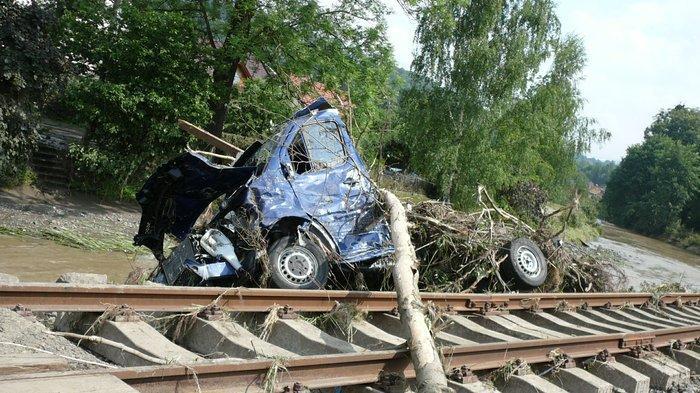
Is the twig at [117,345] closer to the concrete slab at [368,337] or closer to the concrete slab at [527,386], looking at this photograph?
the concrete slab at [368,337]

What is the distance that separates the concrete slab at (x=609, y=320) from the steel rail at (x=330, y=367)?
2104mm

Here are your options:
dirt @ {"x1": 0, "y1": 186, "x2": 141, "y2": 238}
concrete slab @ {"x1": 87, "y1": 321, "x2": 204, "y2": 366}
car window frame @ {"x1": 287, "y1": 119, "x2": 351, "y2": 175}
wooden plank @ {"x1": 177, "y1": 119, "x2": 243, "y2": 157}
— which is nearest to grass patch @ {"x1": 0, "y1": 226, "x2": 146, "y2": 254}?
dirt @ {"x1": 0, "y1": 186, "x2": 141, "y2": 238}

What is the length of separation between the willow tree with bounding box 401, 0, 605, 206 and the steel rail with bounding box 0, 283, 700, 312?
76.2ft

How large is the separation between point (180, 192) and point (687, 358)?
20.7 feet

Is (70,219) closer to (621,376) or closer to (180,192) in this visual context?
(180,192)

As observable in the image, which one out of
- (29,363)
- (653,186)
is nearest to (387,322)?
(29,363)

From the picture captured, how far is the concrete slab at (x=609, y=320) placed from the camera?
8.91m

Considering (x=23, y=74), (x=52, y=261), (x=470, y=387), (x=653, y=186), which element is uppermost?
(x=653, y=186)

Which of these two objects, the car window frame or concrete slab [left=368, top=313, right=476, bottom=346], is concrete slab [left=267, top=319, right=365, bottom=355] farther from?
the car window frame

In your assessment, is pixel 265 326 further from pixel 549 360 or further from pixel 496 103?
pixel 496 103

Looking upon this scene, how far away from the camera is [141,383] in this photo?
3.82 metres

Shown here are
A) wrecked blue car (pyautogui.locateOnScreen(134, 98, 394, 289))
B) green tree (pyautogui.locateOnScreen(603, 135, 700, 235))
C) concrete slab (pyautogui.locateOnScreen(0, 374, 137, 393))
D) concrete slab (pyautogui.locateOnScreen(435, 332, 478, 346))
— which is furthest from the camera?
green tree (pyautogui.locateOnScreen(603, 135, 700, 235))

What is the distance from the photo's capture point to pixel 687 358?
819 cm

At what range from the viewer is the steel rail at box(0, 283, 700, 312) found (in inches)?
194
